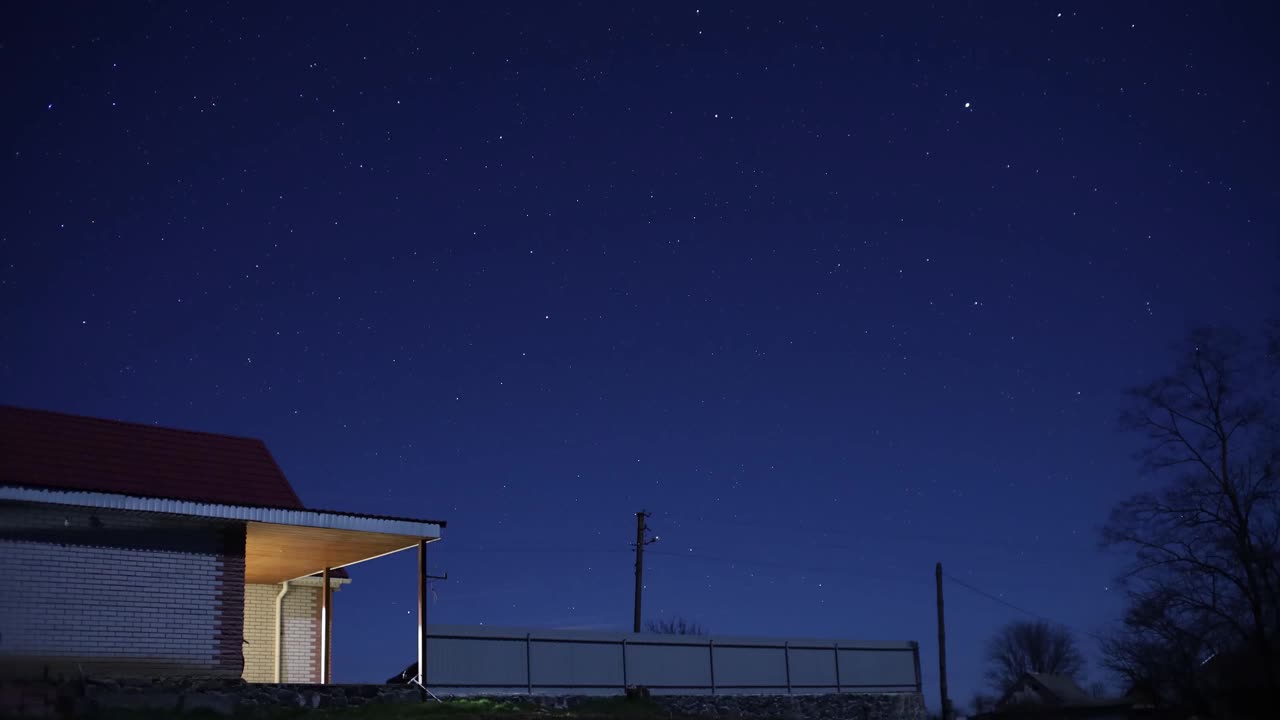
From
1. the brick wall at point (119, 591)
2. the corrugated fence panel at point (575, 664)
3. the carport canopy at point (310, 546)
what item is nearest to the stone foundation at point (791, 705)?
the corrugated fence panel at point (575, 664)

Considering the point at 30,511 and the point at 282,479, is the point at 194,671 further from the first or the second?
the point at 282,479

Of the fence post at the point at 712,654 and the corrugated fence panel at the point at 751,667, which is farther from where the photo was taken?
the corrugated fence panel at the point at 751,667

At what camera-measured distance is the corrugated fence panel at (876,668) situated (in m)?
30.5

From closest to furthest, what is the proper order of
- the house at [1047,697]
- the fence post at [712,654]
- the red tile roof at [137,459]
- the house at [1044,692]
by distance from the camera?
1. the red tile roof at [137,459]
2. the fence post at [712,654]
3. the house at [1047,697]
4. the house at [1044,692]

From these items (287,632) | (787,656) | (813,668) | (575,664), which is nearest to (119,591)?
(287,632)

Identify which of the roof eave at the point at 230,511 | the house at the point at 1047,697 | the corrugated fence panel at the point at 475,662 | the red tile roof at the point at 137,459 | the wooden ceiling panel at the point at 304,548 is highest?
the red tile roof at the point at 137,459

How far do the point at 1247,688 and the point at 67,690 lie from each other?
3823cm

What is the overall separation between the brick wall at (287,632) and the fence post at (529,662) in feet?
19.9

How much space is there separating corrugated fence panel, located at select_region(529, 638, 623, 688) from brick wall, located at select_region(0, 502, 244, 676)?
Answer: 247 inches

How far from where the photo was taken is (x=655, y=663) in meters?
26.1

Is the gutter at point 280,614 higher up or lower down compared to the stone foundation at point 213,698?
higher up

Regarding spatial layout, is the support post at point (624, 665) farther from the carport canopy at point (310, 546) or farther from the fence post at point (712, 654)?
the carport canopy at point (310, 546)

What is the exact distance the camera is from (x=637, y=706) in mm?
23656

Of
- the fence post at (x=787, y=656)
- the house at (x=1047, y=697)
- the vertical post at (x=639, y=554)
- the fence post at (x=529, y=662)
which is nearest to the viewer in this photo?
the fence post at (x=529, y=662)
